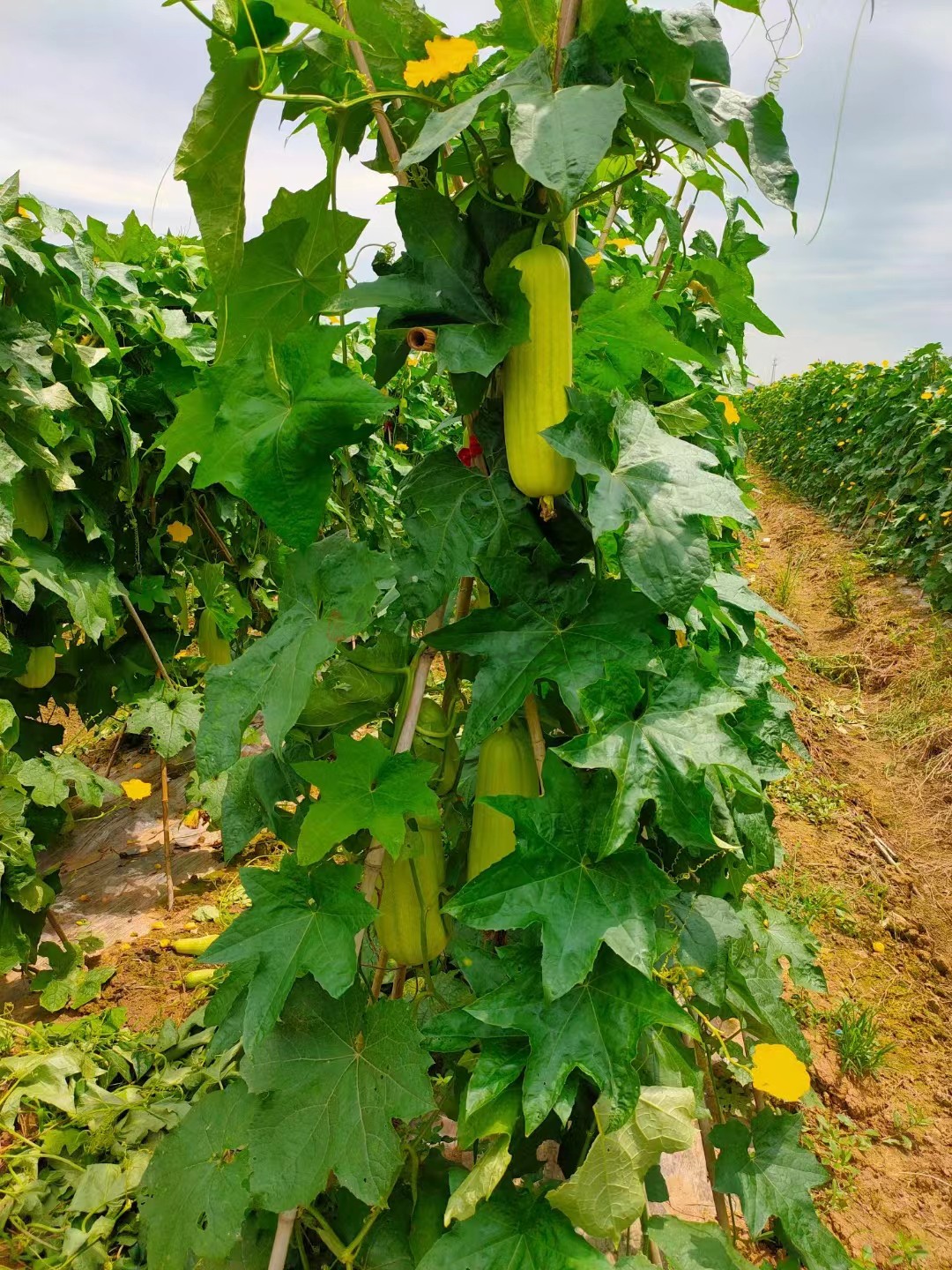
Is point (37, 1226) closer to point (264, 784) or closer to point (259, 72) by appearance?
point (264, 784)

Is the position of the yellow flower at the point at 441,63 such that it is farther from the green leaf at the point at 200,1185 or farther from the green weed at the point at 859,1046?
the green weed at the point at 859,1046

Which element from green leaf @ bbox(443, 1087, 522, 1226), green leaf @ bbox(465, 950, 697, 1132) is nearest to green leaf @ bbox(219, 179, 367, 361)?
green leaf @ bbox(465, 950, 697, 1132)

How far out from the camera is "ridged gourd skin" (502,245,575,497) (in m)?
0.98

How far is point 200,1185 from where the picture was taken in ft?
4.56

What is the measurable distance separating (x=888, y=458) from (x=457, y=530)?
9.15 metres

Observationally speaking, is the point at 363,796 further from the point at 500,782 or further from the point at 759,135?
the point at 759,135

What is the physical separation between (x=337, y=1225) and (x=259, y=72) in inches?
66.5

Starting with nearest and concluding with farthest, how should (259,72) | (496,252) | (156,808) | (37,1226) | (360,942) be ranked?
(259,72) → (496,252) → (360,942) → (37,1226) → (156,808)

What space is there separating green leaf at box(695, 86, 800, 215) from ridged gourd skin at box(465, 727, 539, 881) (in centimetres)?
72

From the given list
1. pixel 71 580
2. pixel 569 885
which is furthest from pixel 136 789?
pixel 569 885

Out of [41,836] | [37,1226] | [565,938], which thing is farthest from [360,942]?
[41,836]

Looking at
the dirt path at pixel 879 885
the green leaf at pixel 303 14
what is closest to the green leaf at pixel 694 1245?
the dirt path at pixel 879 885

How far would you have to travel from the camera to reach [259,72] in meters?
0.90

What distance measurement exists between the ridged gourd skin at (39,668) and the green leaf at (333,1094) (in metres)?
1.94
